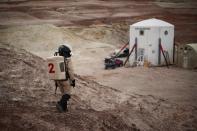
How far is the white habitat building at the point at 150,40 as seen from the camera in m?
20.8

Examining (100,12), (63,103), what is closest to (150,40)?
(63,103)

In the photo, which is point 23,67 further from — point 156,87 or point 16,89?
point 156,87

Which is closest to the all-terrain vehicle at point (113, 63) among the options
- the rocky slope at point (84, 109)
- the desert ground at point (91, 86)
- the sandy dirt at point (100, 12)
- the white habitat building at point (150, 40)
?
the desert ground at point (91, 86)

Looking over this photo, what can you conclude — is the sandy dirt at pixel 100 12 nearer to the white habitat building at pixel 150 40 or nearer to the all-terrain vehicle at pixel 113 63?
the white habitat building at pixel 150 40

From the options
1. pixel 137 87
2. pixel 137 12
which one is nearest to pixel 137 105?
pixel 137 87

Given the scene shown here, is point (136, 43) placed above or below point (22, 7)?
below

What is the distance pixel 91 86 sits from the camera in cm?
1639

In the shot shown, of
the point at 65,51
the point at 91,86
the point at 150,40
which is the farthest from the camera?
the point at 150,40

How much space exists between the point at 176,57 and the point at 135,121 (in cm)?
1049

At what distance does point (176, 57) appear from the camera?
71.5 feet

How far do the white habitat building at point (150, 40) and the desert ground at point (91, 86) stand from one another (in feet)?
2.69

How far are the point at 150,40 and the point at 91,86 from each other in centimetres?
577

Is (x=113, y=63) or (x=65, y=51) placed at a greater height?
(x=65, y=51)

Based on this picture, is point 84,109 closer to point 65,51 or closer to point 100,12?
point 65,51
